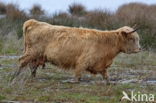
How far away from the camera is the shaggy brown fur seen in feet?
45.4

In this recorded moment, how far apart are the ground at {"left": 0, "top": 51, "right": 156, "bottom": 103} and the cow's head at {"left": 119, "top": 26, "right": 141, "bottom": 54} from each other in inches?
30.4

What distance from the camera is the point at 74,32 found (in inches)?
557

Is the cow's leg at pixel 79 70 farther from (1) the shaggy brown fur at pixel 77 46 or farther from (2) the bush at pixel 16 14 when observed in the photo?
(2) the bush at pixel 16 14

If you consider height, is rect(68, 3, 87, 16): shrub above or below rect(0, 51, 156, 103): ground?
above

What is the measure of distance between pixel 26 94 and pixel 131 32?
11.9 ft

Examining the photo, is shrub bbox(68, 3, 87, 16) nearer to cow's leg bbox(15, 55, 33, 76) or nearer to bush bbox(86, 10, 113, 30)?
bush bbox(86, 10, 113, 30)

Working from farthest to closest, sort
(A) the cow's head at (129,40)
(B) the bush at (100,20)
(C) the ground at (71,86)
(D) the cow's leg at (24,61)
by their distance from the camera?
1. (B) the bush at (100,20)
2. (D) the cow's leg at (24,61)
3. (A) the cow's head at (129,40)
4. (C) the ground at (71,86)

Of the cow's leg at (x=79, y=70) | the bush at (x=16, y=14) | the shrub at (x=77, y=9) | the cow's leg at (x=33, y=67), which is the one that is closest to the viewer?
the cow's leg at (x=79, y=70)

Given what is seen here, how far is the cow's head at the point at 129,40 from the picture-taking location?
14.0 m

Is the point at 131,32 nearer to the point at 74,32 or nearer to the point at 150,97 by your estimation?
the point at 74,32

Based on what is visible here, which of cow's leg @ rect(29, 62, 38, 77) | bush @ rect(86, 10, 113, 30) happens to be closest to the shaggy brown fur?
cow's leg @ rect(29, 62, 38, 77)

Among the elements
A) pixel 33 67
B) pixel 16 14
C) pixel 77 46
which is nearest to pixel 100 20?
pixel 16 14

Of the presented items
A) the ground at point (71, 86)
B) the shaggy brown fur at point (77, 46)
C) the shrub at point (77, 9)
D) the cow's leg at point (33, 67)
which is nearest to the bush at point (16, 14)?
the shrub at point (77, 9)

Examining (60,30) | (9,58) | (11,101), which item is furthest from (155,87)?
(9,58)
